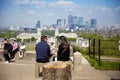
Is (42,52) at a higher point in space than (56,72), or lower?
higher

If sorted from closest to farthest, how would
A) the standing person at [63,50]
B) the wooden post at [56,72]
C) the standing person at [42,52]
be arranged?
1. the wooden post at [56,72]
2. the standing person at [42,52]
3. the standing person at [63,50]

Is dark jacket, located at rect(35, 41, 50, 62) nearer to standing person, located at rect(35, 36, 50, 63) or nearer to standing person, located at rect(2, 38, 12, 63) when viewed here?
standing person, located at rect(35, 36, 50, 63)

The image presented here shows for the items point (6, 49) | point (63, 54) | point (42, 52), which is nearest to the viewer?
point (42, 52)

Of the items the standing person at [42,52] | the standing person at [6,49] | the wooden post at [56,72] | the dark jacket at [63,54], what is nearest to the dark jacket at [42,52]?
the standing person at [42,52]

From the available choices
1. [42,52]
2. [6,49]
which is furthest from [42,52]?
[6,49]

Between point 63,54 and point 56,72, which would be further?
point 63,54

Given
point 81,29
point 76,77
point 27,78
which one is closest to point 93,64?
point 76,77

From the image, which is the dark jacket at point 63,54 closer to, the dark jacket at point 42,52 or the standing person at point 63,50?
the standing person at point 63,50

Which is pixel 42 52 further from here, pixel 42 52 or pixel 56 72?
pixel 56 72

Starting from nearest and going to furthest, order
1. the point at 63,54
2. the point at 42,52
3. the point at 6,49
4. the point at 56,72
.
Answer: the point at 56,72 < the point at 42,52 < the point at 63,54 < the point at 6,49

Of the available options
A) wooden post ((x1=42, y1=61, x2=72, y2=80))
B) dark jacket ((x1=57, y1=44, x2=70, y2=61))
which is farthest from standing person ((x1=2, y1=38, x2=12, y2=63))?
wooden post ((x1=42, y1=61, x2=72, y2=80))

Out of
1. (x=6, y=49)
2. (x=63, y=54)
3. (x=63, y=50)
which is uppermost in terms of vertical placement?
(x=63, y=50)

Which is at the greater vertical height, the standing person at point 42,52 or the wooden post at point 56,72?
the standing person at point 42,52

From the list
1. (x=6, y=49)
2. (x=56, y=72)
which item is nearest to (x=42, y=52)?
(x=56, y=72)
